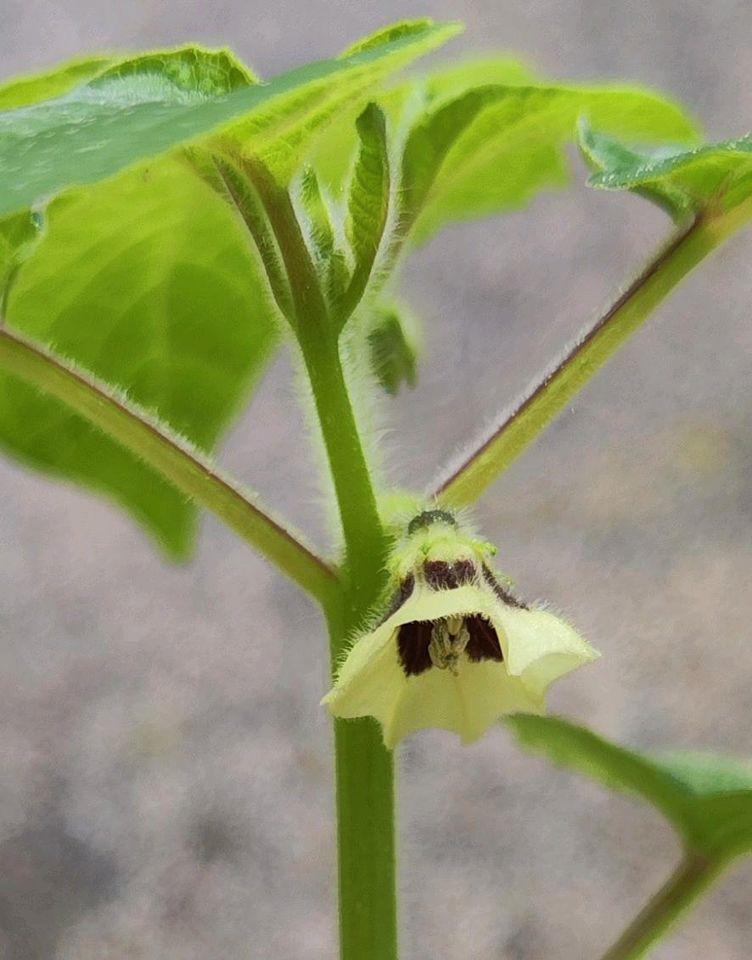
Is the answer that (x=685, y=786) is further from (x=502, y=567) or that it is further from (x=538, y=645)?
(x=502, y=567)

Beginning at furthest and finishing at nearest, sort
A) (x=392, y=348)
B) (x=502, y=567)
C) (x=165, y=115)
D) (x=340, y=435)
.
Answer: (x=502, y=567) < (x=392, y=348) < (x=340, y=435) < (x=165, y=115)

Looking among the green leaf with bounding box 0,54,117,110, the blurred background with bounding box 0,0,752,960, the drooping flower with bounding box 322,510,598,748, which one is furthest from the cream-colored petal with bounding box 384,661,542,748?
the blurred background with bounding box 0,0,752,960

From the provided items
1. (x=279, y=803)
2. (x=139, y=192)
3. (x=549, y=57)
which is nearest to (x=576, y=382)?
(x=139, y=192)

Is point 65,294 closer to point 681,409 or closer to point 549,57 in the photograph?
point 681,409

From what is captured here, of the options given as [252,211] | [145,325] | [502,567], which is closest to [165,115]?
[252,211]

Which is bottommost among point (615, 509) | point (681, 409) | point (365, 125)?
point (365, 125)

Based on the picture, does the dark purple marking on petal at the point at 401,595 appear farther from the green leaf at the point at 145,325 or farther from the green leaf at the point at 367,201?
the green leaf at the point at 145,325

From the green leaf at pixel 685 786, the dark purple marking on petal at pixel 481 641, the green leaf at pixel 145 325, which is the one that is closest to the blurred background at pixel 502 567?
the green leaf at pixel 145 325
